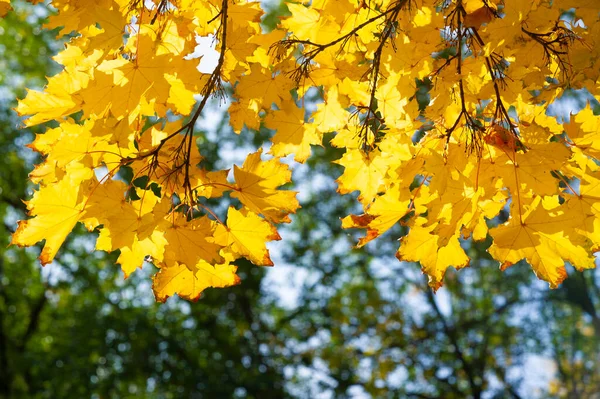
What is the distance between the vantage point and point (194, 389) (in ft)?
21.8

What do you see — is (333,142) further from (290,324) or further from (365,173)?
(290,324)

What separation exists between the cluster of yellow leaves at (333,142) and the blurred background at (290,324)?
462cm

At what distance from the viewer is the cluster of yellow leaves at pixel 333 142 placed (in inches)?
50.6

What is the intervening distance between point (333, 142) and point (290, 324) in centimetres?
647

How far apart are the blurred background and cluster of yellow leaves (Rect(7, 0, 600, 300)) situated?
4623 mm

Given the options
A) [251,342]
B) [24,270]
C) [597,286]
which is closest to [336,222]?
[251,342]

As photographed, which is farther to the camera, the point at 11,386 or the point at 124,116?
the point at 11,386

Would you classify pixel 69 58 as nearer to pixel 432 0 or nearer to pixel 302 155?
pixel 302 155

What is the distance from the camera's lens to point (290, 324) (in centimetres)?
788

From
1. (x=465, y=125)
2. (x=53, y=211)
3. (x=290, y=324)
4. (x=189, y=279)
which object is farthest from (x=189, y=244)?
(x=290, y=324)

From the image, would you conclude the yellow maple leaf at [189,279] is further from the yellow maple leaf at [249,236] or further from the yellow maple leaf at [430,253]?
the yellow maple leaf at [430,253]

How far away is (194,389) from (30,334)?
393 cm

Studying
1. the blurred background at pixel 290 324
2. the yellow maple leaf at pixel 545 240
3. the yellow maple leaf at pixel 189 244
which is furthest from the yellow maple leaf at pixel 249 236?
the blurred background at pixel 290 324

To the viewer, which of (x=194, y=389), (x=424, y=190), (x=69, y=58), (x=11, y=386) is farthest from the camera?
(x=11, y=386)
